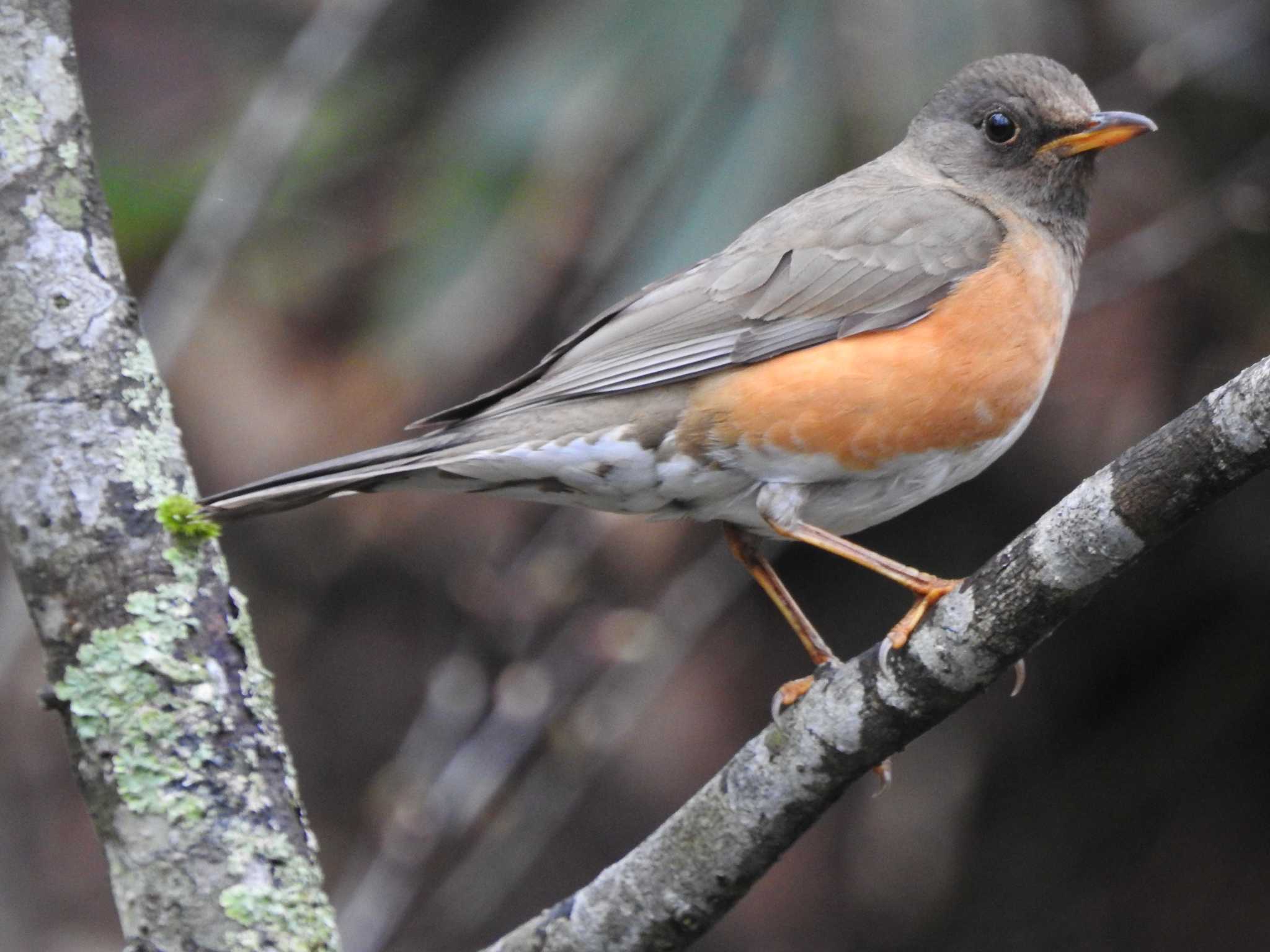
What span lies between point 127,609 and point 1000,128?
2.61 meters

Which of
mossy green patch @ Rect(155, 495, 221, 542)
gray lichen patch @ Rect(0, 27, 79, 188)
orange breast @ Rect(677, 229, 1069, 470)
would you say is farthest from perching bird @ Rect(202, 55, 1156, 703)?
gray lichen patch @ Rect(0, 27, 79, 188)

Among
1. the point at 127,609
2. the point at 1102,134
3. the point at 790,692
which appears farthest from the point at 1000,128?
the point at 127,609

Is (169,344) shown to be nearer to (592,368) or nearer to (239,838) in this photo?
(592,368)

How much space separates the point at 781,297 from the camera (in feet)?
11.2

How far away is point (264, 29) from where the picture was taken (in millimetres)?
5676

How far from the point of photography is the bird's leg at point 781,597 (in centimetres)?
328

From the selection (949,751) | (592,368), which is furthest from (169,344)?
(949,751)

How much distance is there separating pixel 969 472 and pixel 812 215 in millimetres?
799

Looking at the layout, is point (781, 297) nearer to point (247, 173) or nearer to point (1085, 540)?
point (1085, 540)

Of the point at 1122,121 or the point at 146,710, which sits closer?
the point at 146,710

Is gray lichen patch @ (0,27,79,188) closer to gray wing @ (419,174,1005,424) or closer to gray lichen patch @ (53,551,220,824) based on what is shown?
gray lichen patch @ (53,551,220,824)

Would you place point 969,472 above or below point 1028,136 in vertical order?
below

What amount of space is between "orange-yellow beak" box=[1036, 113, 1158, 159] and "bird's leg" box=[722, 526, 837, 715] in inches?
50.6

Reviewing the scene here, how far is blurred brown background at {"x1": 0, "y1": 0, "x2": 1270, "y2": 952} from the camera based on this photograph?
457cm
